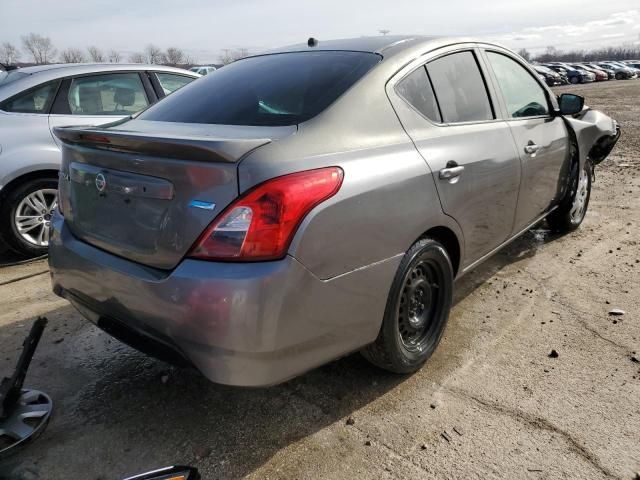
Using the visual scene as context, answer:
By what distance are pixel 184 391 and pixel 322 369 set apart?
2.40ft

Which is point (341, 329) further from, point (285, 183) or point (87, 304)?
point (87, 304)

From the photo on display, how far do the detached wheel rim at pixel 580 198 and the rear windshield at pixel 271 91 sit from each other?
9.76 feet

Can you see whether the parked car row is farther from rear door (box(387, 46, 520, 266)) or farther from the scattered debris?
the scattered debris

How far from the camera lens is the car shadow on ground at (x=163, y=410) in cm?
219

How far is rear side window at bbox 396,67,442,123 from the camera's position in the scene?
8.52 feet

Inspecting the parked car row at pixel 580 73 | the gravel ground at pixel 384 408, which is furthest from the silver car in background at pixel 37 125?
the parked car row at pixel 580 73

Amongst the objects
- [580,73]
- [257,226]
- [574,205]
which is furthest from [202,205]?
[580,73]

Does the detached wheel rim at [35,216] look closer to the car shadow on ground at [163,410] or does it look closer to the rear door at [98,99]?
the rear door at [98,99]

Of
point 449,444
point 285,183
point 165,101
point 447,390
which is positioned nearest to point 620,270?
point 447,390

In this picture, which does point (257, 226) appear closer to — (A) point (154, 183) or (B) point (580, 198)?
(A) point (154, 183)

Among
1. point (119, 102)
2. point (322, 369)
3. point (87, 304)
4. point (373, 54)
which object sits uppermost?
point (373, 54)

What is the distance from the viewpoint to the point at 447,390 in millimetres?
2600

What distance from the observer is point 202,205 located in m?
1.88

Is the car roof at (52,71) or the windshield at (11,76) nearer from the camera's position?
the car roof at (52,71)
